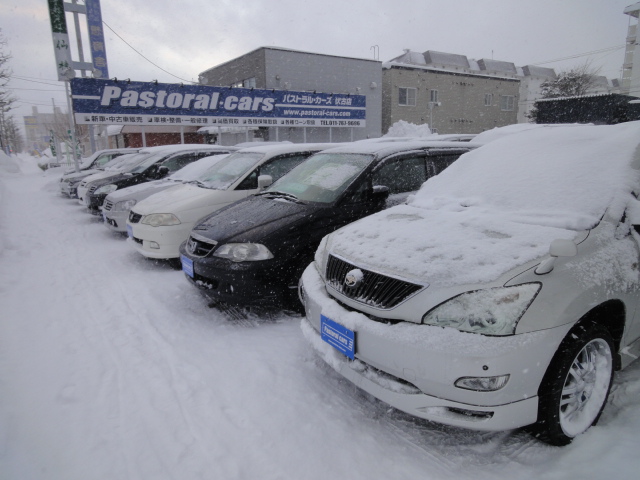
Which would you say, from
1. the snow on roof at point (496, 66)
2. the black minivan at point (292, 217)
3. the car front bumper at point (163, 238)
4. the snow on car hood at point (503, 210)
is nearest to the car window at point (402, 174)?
the black minivan at point (292, 217)

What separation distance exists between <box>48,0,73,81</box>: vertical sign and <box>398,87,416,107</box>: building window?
65.8 feet

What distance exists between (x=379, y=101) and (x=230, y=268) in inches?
942

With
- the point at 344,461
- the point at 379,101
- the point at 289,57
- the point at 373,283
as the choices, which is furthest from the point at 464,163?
the point at 379,101

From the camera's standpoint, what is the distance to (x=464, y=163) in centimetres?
339

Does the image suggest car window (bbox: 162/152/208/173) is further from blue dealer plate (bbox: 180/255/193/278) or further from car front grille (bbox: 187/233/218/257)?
blue dealer plate (bbox: 180/255/193/278)

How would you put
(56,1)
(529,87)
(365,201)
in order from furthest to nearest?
(529,87) → (56,1) → (365,201)

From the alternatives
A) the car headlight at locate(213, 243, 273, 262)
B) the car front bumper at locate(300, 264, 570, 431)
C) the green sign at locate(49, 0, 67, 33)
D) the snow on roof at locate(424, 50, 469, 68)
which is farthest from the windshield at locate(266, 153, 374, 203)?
the snow on roof at locate(424, 50, 469, 68)

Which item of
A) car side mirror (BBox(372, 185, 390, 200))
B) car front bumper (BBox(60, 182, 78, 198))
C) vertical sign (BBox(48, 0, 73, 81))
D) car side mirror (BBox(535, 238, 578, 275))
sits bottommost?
car front bumper (BBox(60, 182, 78, 198))

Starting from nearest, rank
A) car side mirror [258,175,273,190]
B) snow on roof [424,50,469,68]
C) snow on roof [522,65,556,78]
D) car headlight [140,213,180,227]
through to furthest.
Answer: car side mirror [258,175,273,190] → car headlight [140,213,180,227] → snow on roof [424,50,469,68] → snow on roof [522,65,556,78]

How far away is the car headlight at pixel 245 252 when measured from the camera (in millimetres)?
3416

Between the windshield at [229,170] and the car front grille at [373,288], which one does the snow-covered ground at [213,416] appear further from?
the windshield at [229,170]

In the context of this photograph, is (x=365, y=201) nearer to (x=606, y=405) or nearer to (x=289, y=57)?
(x=606, y=405)

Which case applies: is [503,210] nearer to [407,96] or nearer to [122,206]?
[122,206]

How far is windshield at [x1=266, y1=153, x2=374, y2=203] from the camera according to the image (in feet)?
12.6
